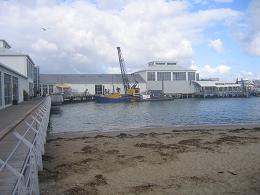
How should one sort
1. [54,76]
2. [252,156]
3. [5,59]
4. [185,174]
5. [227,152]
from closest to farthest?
[185,174] → [252,156] → [227,152] → [5,59] → [54,76]

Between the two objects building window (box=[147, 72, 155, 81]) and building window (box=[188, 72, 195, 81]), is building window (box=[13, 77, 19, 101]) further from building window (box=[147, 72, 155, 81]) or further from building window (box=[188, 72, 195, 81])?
building window (box=[188, 72, 195, 81])

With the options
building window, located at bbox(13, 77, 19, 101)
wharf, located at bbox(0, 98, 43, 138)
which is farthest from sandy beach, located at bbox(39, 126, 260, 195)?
building window, located at bbox(13, 77, 19, 101)

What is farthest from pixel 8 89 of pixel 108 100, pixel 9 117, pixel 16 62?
pixel 108 100

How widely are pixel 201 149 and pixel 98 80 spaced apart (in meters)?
86.3

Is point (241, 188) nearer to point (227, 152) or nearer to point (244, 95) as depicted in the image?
point (227, 152)

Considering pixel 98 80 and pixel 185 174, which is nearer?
pixel 185 174

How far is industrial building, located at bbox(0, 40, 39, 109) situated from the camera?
27.6 m

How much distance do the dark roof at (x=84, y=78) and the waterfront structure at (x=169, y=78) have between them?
2864mm

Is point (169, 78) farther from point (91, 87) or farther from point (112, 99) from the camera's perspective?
point (112, 99)

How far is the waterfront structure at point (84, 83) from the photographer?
94625 mm

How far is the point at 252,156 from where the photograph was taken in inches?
551

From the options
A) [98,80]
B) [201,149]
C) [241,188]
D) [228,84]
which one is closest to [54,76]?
[98,80]

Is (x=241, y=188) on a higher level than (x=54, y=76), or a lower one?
lower

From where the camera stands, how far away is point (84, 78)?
101 m
